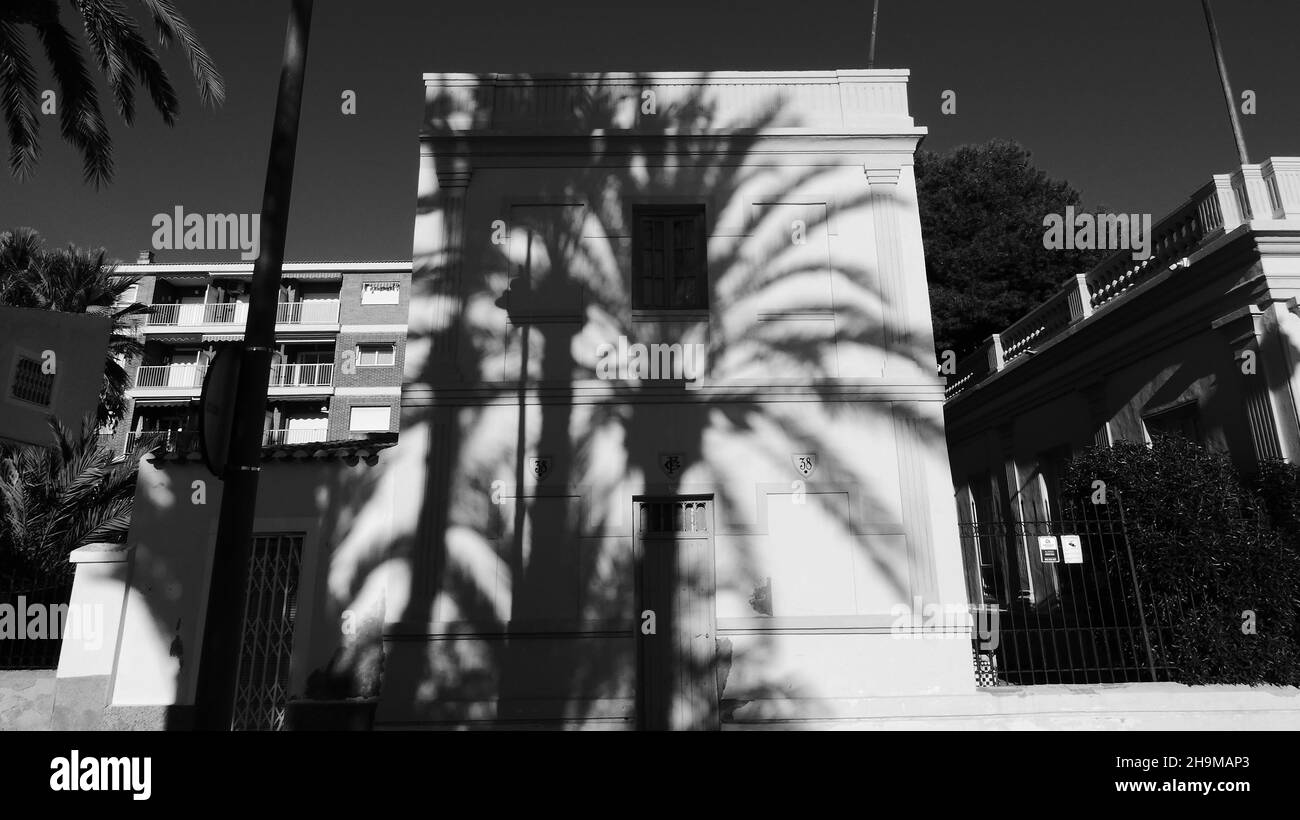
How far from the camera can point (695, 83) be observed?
31.2ft

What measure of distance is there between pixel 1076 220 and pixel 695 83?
17.2 feet

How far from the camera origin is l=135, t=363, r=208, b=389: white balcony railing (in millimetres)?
33188

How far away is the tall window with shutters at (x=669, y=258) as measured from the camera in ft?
29.3

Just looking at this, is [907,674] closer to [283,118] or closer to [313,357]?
[283,118]

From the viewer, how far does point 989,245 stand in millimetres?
20656

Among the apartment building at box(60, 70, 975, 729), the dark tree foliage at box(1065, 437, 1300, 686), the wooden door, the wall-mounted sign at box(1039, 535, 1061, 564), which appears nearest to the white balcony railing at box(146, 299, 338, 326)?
the apartment building at box(60, 70, 975, 729)

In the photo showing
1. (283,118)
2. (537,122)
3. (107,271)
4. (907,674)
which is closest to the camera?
(283,118)

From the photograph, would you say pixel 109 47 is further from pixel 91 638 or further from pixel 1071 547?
pixel 1071 547

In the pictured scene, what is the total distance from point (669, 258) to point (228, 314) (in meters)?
32.0

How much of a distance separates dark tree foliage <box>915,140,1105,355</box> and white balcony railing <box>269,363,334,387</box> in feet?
82.8

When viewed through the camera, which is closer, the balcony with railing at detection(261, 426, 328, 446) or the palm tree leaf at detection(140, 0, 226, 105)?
the palm tree leaf at detection(140, 0, 226, 105)

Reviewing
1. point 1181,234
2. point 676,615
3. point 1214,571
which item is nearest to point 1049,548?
point 1214,571

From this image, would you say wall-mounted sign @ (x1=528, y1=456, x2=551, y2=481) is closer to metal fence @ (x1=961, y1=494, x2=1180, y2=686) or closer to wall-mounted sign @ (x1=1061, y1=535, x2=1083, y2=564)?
metal fence @ (x1=961, y1=494, x2=1180, y2=686)
